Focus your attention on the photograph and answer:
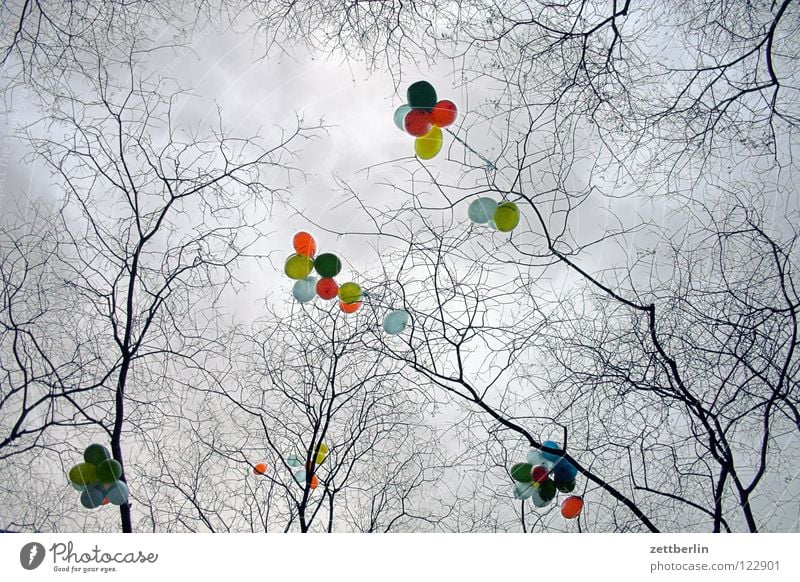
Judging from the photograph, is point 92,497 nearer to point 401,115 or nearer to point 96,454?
point 96,454

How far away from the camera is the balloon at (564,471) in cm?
128

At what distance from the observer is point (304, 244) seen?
4.45ft

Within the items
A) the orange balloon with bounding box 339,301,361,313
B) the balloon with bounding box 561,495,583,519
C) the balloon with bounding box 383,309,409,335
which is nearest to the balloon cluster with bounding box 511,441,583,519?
the balloon with bounding box 561,495,583,519

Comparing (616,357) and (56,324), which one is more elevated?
(616,357)

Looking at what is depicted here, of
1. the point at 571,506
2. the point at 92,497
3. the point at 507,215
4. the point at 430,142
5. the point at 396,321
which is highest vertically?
the point at 430,142

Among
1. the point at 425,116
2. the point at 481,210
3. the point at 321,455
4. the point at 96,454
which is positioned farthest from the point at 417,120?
the point at 96,454

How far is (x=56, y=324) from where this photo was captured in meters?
1.35

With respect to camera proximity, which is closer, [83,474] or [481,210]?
[83,474]

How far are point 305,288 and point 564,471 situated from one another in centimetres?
77

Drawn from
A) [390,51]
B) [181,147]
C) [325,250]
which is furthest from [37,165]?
[390,51]
